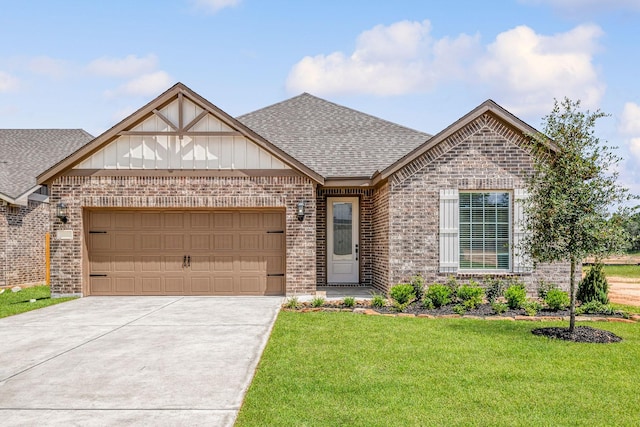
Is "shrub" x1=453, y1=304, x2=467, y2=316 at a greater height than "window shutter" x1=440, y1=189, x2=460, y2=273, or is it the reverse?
"window shutter" x1=440, y1=189, x2=460, y2=273

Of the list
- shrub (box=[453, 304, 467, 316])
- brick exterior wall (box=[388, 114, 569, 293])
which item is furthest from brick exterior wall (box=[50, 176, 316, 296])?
shrub (box=[453, 304, 467, 316])

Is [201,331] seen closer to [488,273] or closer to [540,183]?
[540,183]

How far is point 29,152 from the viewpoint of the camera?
22.8 meters

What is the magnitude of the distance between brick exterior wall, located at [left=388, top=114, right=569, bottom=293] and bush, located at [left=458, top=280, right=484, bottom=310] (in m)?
1.37

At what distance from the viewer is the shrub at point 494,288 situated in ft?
41.0

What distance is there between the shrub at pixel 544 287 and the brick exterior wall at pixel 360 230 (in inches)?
189

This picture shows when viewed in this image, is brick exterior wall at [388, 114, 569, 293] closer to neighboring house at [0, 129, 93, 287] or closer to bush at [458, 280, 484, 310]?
bush at [458, 280, 484, 310]

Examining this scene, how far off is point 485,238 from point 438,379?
749 centimetres

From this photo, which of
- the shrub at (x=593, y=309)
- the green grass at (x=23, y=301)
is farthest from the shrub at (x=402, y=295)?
the green grass at (x=23, y=301)

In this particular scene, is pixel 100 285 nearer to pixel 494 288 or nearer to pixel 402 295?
pixel 402 295

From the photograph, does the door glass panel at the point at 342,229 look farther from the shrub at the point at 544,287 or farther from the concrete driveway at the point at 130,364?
the shrub at the point at 544,287

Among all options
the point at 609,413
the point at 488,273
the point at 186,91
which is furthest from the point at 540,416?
the point at 186,91

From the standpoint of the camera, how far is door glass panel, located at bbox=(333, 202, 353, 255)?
52.2ft

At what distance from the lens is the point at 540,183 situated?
29.8 feet
